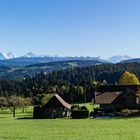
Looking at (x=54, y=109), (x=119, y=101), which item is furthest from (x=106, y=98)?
(x=54, y=109)

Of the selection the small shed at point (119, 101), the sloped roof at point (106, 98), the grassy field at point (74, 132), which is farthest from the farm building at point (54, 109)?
the grassy field at point (74, 132)

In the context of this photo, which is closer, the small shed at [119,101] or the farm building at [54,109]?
the farm building at [54,109]

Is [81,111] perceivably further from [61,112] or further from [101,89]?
[101,89]

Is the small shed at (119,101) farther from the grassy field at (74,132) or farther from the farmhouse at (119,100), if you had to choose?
the grassy field at (74,132)

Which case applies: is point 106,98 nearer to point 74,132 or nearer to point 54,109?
point 54,109

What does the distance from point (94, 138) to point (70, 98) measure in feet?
427

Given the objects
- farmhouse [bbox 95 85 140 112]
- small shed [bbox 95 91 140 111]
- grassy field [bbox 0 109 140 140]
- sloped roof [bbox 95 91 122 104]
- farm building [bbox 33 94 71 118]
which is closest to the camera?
grassy field [bbox 0 109 140 140]

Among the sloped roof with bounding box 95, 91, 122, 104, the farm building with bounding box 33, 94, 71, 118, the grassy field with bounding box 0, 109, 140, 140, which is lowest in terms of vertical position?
the farm building with bounding box 33, 94, 71, 118

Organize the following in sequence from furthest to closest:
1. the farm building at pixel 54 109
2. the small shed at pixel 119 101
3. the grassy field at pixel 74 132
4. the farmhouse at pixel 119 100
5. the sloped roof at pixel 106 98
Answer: the sloped roof at pixel 106 98, the small shed at pixel 119 101, the farmhouse at pixel 119 100, the farm building at pixel 54 109, the grassy field at pixel 74 132

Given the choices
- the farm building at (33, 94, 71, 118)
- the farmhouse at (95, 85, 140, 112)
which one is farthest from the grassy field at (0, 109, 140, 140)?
the farmhouse at (95, 85, 140, 112)

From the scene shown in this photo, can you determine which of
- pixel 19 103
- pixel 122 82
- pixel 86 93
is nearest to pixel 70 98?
pixel 86 93

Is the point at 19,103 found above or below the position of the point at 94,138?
below

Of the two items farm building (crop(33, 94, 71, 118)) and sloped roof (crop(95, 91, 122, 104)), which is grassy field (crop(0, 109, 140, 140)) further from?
sloped roof (crop(95, 91, 122, 104))

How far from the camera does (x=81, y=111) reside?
8888cm
